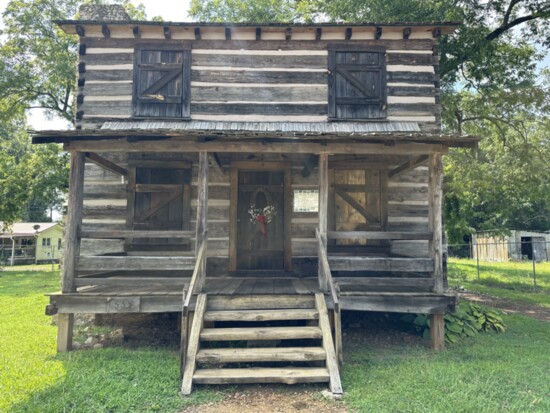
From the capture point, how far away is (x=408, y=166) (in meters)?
7.71

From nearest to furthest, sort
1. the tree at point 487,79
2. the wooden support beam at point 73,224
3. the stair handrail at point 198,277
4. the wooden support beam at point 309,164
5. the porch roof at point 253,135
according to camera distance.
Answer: the stair handrail at point 198,277
the porch roof at point 253,135
the wooden support beam at point 73,224
the wooden support beam at point 309,164
the tree at point 487,79

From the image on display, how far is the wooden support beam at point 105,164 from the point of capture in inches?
270

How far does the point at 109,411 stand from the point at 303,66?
25.5ft

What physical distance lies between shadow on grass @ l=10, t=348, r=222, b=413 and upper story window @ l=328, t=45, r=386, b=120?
20.8 ft

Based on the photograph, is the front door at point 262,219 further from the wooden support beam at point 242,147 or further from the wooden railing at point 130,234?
the wooden railing at point 130,234

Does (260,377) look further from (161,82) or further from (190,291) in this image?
(161,82)

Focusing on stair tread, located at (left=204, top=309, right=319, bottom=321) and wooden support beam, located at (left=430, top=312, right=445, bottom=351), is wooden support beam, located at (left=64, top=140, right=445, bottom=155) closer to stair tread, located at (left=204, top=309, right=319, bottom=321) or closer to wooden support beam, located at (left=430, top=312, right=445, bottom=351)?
stair tread, located at (left=204, top=309, right=319, bottom=321)

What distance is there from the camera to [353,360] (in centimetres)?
599

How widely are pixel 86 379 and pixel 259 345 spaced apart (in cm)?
253

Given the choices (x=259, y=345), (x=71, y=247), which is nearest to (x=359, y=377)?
(x=259, y=345)

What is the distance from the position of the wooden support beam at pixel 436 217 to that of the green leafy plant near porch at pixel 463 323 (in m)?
1.14

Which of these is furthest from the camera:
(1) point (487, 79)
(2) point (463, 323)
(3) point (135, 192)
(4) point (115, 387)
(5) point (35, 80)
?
(5) point (35, 80)

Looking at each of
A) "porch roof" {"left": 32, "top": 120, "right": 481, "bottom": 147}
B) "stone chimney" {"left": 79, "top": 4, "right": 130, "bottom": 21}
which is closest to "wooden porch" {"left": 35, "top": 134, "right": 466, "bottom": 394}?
"porch roof" {"left": 32, "top": 120, "right": 481, "bottom": 147}

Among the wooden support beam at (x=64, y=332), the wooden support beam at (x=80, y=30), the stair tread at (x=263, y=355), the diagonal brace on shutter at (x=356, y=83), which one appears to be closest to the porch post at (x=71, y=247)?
A: the wooden support beam at (x=64, y=332)
